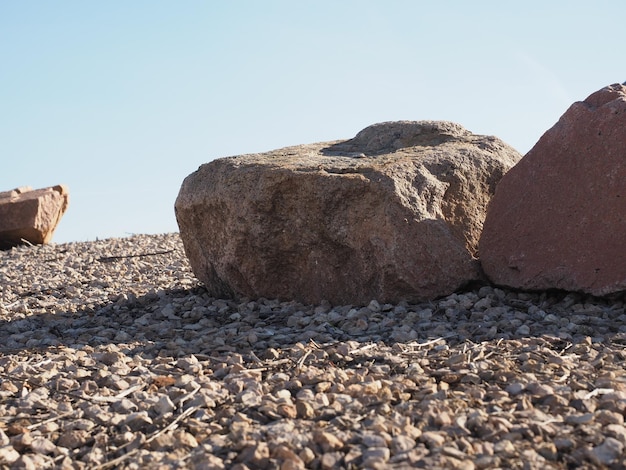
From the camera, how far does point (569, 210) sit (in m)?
4.89

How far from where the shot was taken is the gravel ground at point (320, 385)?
8.49 feet

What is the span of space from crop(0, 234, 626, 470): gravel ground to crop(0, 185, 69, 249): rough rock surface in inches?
223

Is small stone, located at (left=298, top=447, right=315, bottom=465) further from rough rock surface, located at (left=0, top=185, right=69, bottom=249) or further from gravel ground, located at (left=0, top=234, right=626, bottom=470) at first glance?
rough rock surface, located at (left=0, top=185, right=69, bottom=249)

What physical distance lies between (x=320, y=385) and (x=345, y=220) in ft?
6.59

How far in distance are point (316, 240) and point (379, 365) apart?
67.7 inches

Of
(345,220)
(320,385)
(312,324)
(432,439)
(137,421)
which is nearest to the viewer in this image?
(432,439)

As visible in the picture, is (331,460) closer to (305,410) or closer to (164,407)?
(305,410)

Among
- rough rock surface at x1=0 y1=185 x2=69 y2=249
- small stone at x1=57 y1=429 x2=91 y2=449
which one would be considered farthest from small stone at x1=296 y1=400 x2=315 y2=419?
rough rock surface at x1=0 y1=185 x2=69 y2=249

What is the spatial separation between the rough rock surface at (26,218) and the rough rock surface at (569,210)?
25.1 feet

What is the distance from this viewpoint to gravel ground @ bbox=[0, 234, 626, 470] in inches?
102

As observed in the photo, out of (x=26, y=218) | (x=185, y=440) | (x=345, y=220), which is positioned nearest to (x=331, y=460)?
(x=185, y=440)

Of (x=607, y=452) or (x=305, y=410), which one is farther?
(x=305, y=410)

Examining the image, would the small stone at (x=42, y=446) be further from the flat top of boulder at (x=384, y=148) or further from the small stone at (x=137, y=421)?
the flat top of boulder at (x=384, y=148)

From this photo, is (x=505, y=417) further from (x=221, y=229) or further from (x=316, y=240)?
(x=221, y=229)
